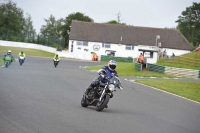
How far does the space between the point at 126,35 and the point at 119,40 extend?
93.3 inches

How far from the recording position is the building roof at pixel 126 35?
89.5m

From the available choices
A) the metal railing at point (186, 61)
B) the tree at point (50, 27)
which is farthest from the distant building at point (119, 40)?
the tree at point (50, 27)

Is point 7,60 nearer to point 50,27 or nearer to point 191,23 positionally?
point 191,23

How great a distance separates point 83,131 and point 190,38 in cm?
11041

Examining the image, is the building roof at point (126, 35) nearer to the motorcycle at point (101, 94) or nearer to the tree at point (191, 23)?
the tree at point (191, 23)

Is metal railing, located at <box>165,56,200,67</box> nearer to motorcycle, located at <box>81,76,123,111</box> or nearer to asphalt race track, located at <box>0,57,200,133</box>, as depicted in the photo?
asphalt race track, located at <box>0,57,200,133</box>

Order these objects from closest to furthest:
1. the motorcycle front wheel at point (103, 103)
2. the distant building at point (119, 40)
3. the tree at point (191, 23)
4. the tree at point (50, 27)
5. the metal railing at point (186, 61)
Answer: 1. the motorcycle front wheel at point (103, 103)
2. the metal railing at point (186, 61)
3. the distant building at point (119, 40)
4. the tree at point (191, 23)
5. the tree at point (50, 27)

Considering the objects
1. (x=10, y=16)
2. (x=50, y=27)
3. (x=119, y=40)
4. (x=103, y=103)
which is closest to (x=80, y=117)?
(x=103, y=103)

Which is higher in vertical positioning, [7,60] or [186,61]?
[7,60]

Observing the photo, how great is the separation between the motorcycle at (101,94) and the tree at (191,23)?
318 ft

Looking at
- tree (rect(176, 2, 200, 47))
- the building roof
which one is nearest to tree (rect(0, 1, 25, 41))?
the building roof

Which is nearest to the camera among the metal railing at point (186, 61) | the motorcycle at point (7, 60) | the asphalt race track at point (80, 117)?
the asphalt race track at point (80, 117)

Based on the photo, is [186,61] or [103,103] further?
[186,61]

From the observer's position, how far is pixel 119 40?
89688 mm
